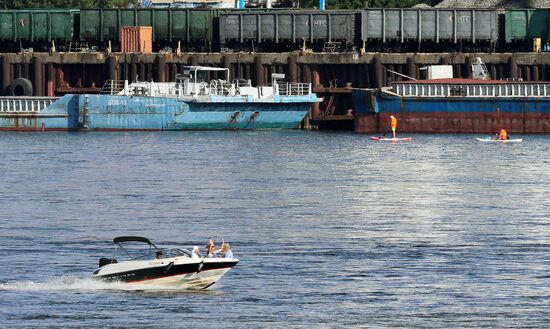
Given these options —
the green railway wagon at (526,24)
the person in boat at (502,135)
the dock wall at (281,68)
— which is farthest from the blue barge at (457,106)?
the green railway wagon at (526,24)

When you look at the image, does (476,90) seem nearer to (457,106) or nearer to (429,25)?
(457,106)

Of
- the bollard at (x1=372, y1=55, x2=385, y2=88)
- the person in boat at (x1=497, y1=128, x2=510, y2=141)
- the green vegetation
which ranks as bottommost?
the person in boat at (x1=497, y1=128, x2=510, y2=141)

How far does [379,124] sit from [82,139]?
2430 cm

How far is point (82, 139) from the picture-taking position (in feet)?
373

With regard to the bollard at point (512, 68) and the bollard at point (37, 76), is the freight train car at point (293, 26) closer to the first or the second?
the bollard at point (512, 68)

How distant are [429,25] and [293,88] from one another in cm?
1573

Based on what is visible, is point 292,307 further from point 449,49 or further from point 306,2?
point 306,2

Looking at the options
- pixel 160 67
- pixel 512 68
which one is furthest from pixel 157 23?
pixel 512 68

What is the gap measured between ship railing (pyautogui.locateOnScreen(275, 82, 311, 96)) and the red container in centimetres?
1422

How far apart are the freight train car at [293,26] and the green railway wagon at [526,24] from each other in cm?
1347

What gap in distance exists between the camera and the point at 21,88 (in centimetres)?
12781

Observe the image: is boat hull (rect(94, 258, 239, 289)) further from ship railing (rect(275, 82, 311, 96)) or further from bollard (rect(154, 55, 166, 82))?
→ bollard (rect(154, 55, 166, 82))

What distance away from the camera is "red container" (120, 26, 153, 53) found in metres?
132

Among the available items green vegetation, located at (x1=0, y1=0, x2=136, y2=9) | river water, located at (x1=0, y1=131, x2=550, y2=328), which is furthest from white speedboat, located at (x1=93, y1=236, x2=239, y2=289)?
green vegetation, located at (x1=0, y1=0, x2=136, y2=9)
